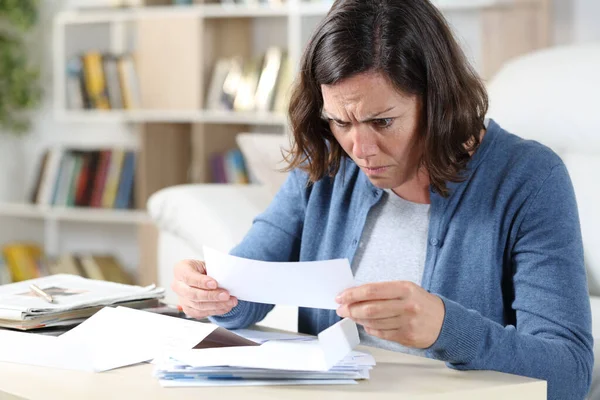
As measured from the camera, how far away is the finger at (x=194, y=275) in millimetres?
1297

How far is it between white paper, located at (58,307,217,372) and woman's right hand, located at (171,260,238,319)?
0.03 meters

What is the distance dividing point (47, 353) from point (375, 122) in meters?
0.53

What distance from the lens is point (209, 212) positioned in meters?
2.38

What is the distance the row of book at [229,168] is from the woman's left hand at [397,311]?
7.90 feet

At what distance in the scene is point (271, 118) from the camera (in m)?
3.30

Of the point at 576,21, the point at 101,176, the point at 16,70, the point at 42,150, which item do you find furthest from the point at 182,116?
the point at 576,21

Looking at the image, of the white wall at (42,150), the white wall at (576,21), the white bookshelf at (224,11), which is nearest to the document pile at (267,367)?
the white bookshelf at (224,11)

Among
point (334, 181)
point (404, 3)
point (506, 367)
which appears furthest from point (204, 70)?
point (506, 367)

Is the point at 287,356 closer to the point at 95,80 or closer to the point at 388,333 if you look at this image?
the point at 388,333

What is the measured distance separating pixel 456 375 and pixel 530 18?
6.51 ft

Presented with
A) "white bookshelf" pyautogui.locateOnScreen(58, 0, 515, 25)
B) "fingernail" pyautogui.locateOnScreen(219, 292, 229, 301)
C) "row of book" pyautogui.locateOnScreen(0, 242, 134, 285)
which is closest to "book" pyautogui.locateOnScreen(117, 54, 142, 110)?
"white bookshelf" pyautogui.locateOnScreen(58, 0, 515, 25)

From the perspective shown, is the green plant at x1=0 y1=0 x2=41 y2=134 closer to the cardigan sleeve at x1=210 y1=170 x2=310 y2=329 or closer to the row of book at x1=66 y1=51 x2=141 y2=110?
the row of book at x1=66 y1=51 x2=141 y2=110

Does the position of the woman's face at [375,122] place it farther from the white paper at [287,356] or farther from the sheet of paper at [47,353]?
the sheet of paper at [47,353]

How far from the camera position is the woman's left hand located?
106 cm
